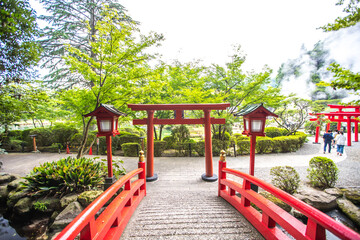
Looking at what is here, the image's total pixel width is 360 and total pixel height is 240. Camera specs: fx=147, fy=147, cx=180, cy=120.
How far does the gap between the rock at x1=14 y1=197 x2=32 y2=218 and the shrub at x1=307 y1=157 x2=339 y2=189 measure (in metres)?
9.82

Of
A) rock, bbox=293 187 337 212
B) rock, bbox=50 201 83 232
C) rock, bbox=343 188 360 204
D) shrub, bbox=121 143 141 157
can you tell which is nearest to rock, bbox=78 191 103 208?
→ rock, bbox=50 201 83 232

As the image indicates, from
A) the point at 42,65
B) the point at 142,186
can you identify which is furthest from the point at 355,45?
the point at 42,65

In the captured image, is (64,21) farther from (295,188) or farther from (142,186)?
(295,188)

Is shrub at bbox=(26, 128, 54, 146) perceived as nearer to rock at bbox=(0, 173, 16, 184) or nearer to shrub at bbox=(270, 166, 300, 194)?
rock at bbox=(0, 173, 16, 184)

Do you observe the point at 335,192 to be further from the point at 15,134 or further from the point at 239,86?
the point at 15,134

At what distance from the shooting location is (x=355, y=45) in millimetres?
28094

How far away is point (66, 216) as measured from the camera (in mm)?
3930

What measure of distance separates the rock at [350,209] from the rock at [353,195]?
1.27 ft

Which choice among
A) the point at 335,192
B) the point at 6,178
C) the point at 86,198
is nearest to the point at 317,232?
the point at 335,192

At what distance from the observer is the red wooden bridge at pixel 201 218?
5.98ft

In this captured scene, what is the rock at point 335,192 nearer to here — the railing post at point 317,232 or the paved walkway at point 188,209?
the paved walkway at point 188,209

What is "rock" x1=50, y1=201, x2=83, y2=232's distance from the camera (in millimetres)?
3777

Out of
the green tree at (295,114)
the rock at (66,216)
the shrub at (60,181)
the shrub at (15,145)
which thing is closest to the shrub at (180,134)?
the shrub at (60,181)

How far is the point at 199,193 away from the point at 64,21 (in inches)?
667
